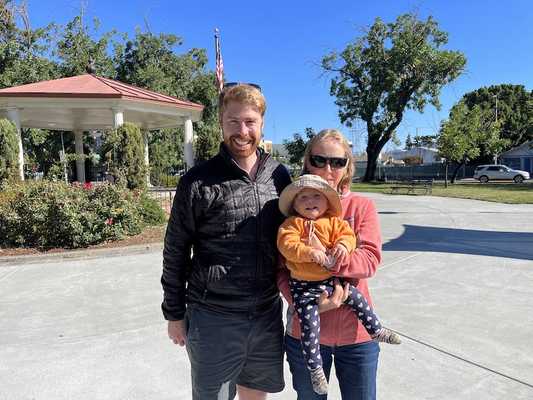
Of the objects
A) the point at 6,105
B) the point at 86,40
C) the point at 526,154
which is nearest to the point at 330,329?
the point at 6,105

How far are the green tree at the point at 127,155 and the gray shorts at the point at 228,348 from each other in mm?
10079

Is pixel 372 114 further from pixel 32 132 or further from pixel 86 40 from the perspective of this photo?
pixel 32 132

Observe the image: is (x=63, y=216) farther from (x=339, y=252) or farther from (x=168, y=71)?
(x=168, y=71)

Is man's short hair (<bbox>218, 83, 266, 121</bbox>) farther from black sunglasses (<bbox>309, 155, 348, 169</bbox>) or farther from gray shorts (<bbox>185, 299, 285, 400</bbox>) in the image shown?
gray shorts (<bbox>185, 299, 285, 400</bbox>)

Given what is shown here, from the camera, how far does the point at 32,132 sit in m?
25.6

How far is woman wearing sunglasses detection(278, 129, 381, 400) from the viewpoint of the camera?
199 centimetres

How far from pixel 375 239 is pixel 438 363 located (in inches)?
74.0

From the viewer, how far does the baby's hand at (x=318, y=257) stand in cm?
181

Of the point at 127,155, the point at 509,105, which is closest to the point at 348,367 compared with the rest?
the point at 127,155

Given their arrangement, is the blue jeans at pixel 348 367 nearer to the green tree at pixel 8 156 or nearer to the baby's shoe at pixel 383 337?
the baby's shoe at pixel 383 337

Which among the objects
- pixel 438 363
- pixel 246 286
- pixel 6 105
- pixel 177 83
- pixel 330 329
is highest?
pixel 177 83

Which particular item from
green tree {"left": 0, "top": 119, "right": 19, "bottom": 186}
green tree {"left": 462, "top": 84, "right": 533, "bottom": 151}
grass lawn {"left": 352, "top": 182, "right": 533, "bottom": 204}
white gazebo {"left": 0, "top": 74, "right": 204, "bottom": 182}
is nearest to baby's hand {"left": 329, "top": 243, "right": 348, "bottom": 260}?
green tree {"left": 0, "top": 119, "right": 19, "bottom": 186}

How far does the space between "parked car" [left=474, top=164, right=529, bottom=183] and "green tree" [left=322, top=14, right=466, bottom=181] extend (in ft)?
24.3

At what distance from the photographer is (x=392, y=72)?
37.2m
